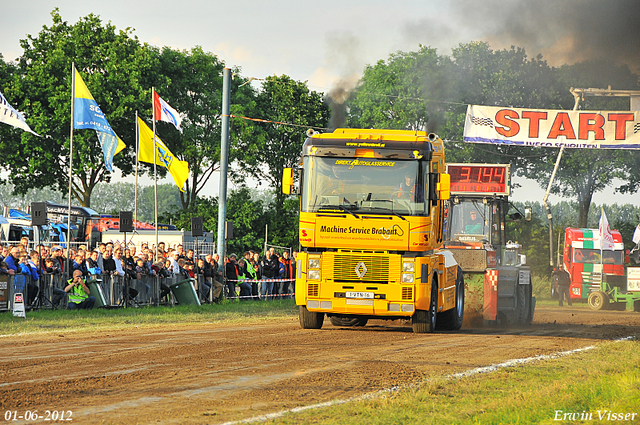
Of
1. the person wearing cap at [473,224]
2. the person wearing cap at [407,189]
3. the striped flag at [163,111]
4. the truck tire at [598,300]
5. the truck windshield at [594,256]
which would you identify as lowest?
the truck tire at [598,300]

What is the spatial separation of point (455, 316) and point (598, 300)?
1890 centimetres

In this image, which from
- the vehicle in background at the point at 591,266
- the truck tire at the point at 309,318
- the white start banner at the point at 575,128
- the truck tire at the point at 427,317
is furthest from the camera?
the vehicle in background at the point at 591,266

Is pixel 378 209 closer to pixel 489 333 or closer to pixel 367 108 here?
pixel 489 333

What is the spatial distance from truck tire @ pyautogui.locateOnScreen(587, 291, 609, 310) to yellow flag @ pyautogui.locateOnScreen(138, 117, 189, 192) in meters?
Result: 17.9

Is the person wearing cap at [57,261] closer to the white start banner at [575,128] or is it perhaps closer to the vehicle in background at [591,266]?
the white start banner at [575,128]

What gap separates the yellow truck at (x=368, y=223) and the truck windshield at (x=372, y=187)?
0.7 inches

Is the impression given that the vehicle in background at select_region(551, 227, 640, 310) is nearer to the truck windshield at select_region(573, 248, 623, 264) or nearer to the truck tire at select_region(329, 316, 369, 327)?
the truck windshield at select_region(573, 248, 623, 264)

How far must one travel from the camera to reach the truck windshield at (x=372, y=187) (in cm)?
1490

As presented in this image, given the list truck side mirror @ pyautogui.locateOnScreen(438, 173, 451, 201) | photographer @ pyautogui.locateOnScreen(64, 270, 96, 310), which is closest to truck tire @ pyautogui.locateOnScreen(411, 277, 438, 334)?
truck side mirror @ pyautogui.locateOnScreen(438, 173, 451, 201)

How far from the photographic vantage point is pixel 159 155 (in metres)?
27.9

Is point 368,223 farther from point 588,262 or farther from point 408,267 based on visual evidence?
point 588,262

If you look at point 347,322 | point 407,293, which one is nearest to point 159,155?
point 347,322

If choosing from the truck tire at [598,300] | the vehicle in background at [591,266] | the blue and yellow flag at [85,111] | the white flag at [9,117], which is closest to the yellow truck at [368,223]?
the white flag at [9,117]

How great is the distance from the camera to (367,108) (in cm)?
4784
